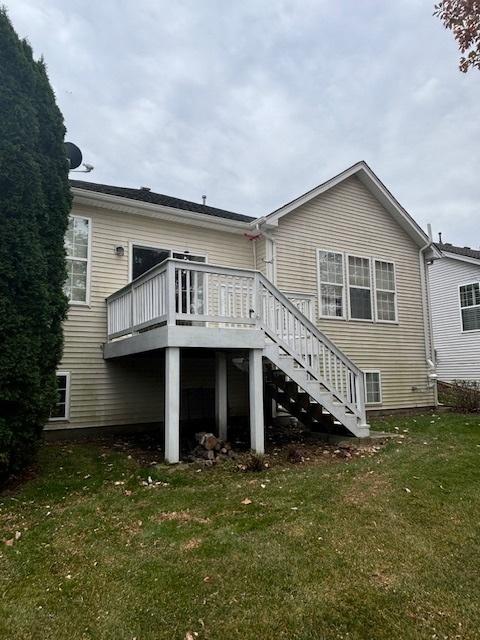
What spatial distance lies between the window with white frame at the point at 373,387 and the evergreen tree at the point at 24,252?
8230 mm

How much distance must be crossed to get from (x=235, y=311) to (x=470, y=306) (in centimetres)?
1287

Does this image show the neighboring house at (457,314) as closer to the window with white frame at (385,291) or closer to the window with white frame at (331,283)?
the window with white frame at (385,291)

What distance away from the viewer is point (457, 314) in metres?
16.9

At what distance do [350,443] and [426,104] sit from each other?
760 cm

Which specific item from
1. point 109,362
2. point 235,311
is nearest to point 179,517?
point 235,311

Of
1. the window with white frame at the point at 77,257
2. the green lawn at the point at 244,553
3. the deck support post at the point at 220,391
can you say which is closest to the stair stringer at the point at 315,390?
the deck support post at the point at 220,391

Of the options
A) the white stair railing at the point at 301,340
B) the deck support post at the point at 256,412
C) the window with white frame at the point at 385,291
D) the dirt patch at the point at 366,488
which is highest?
the window with white frame at the point at 385,291

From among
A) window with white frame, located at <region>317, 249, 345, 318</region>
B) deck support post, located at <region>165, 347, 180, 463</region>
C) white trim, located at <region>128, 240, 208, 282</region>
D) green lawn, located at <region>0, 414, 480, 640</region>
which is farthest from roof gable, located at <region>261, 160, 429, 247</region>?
green lawn, located at <region>0, 414, 480, 640</region>

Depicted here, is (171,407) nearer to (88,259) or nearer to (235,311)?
(235,311)

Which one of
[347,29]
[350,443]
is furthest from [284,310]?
Result: [347,29]

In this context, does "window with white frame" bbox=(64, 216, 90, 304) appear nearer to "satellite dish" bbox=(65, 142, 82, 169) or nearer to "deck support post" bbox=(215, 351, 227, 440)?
"satellite dish" bbox=(65, 142, 82, 169)

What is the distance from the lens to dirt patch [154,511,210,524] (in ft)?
14.0

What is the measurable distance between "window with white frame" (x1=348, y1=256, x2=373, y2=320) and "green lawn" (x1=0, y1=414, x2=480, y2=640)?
593 cm

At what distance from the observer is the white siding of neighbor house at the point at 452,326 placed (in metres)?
16.3
